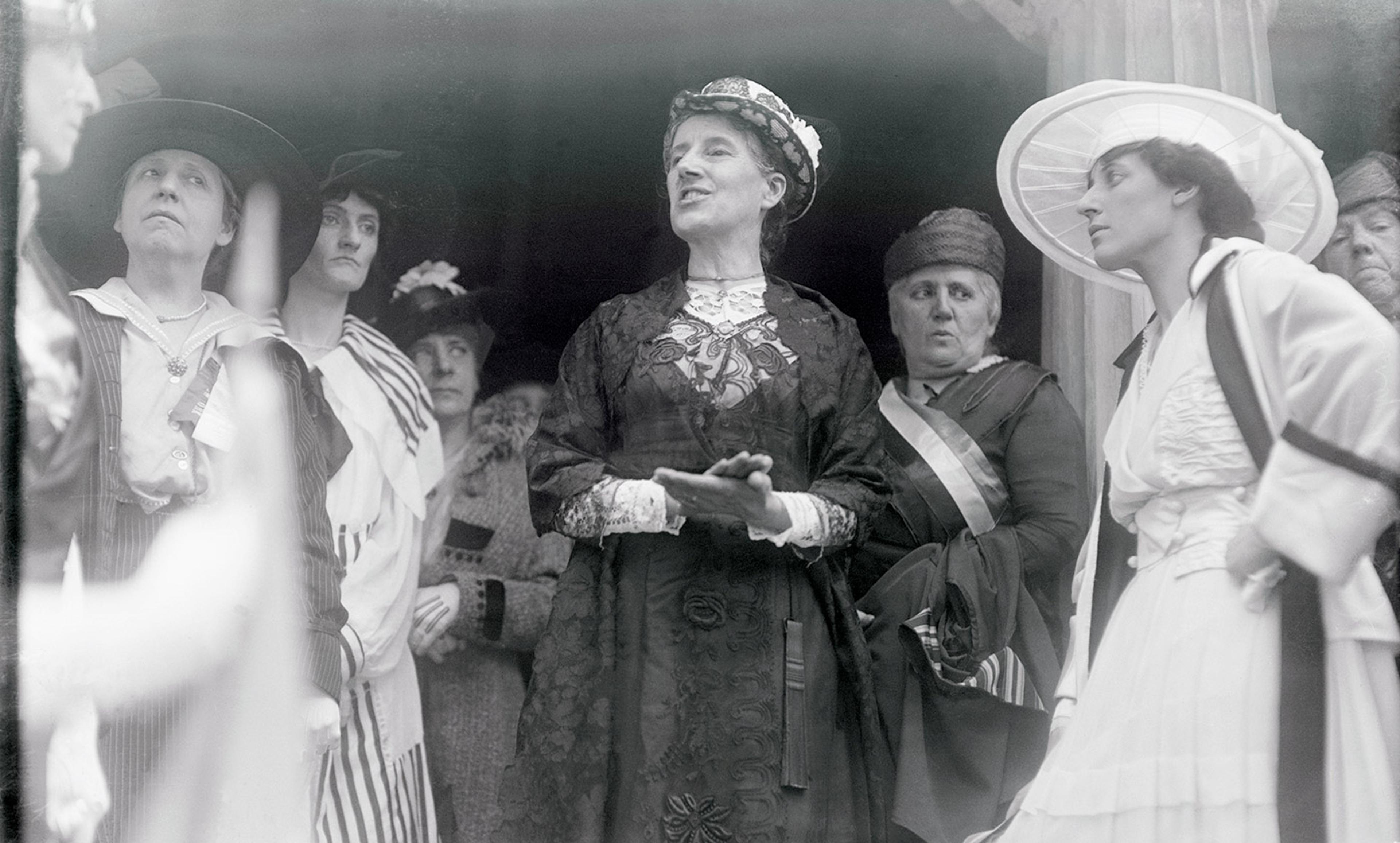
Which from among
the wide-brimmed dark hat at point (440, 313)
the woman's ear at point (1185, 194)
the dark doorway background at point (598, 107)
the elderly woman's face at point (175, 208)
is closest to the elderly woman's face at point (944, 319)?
the dark doorway background at point (598, 107)

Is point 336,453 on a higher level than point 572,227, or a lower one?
lower

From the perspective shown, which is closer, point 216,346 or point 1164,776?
point 1164,776

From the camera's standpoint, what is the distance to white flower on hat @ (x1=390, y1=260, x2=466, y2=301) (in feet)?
19.4

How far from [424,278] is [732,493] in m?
1.61

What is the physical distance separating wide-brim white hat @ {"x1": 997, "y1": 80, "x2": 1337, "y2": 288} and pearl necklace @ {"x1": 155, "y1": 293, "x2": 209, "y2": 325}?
2131 millimetres

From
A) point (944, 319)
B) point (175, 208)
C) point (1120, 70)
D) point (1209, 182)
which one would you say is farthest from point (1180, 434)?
point (175, 208)

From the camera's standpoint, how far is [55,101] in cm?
541

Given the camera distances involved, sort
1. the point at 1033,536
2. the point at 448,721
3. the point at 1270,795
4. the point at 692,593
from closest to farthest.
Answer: the point at 1270,795 → the point at 692,593 → the point at 1033,536 → the point at 448,721

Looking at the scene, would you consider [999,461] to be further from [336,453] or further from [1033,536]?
[336,453]

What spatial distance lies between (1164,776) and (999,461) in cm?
107

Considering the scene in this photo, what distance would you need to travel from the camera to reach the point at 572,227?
593 centimetres

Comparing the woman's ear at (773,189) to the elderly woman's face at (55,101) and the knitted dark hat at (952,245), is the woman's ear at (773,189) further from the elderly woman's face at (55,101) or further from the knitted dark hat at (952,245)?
the elderly woman's face at (55,101)

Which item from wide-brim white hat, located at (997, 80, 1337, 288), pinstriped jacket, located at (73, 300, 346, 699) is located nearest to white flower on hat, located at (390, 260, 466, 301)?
pinstriped jacket, located at (73, 300, 346, 699)

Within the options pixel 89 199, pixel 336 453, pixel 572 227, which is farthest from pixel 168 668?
pixel 572 227
